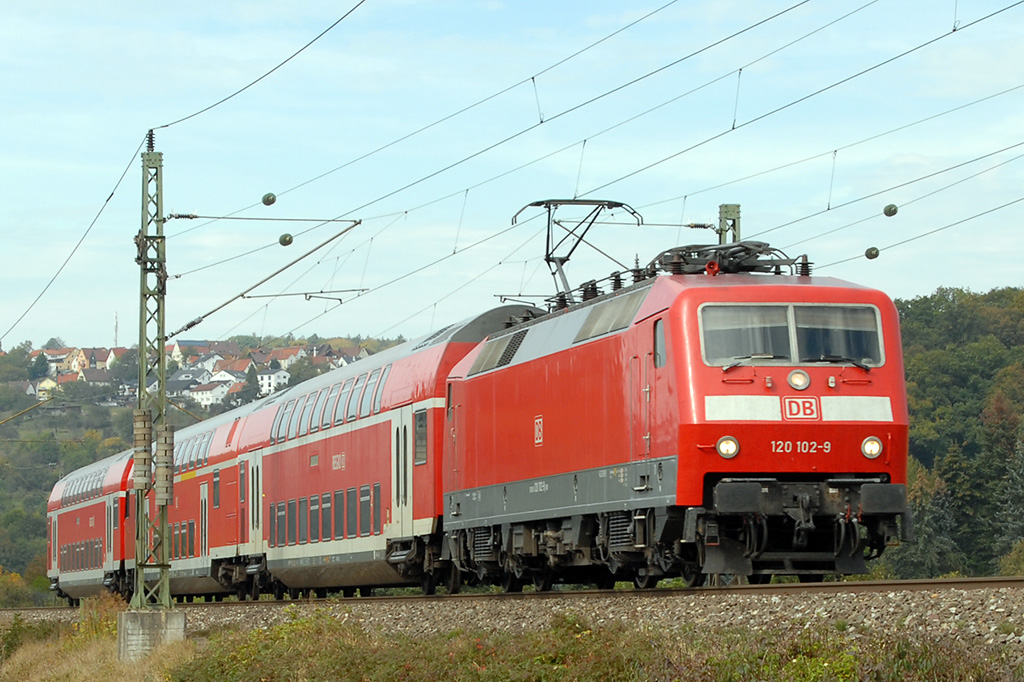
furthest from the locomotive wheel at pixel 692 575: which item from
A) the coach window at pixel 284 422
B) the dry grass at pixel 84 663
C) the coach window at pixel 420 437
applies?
the coach window at pixel 284 422

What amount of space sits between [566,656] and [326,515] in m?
16.6

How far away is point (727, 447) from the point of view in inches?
656

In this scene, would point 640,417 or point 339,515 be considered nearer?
point 640,417

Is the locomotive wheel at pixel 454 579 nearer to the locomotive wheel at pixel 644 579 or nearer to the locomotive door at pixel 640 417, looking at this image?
the locomotive wheel at pixel 644 579

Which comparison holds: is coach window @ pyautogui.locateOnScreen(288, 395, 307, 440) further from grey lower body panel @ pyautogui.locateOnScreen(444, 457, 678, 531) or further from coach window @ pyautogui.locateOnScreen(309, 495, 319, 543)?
grey lower body panel @ pyautogui.locateOnScreen(444, 457, 678, 531)

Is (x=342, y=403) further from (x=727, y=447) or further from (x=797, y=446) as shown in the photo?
(x=797, y=446)

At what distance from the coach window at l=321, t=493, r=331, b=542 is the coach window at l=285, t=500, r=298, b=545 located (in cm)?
158

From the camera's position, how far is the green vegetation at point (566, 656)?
444 inches

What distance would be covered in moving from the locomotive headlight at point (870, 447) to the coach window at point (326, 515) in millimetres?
14869

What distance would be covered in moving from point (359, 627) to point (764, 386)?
19.5ft

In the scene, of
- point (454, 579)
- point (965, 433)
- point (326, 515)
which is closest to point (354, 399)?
point (326, 515)

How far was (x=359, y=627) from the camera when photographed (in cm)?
1905

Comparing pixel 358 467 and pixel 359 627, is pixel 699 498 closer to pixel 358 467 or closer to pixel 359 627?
pixel 359 627

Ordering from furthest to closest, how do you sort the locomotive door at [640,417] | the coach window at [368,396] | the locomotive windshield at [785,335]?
1. the coach window at [368,396]
2. the locomotive door at [640,417]
3. the locomotive windshield at [785,335]
